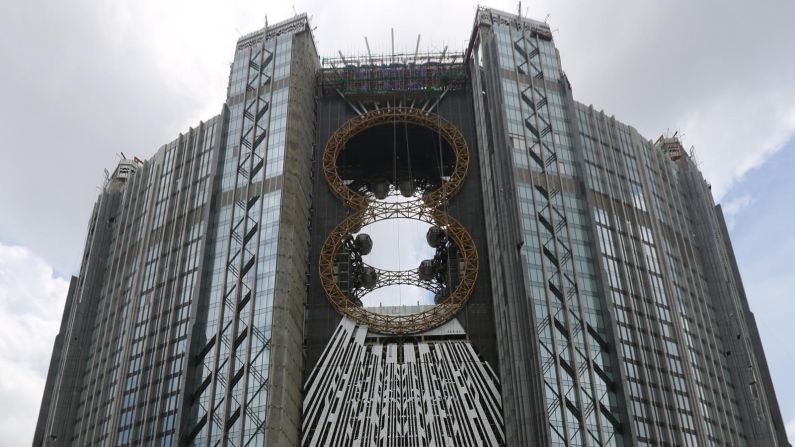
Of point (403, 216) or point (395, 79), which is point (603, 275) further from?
point (395, 79)

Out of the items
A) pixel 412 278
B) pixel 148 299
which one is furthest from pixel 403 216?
pixel 148 299

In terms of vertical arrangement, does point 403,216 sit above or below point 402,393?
above

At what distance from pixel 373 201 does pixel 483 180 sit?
16568 mm

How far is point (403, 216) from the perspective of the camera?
11825cm

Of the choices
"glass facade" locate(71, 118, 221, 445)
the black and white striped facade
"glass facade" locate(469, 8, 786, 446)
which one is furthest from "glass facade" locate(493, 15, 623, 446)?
"glass facade" locate(71, 118, 221, 445)

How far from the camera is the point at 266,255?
10331cm

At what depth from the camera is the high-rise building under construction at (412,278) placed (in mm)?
96312

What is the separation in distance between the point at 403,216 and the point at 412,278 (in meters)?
12.5

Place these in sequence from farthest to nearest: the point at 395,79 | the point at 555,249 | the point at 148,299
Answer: the point at 395,79
the point at 148,299
the point at 555,249

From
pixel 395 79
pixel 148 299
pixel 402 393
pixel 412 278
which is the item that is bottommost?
pixel 402 393

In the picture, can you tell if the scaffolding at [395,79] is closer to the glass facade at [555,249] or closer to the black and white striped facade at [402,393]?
the glass facade at [555,249]

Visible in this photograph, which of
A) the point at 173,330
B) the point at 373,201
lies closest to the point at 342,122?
the point at 373,201

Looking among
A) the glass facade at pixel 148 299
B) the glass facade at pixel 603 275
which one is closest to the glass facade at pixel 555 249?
the glass facade at pixel 603 275

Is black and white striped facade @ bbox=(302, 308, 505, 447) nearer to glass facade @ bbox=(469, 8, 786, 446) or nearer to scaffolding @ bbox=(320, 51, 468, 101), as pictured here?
glass facade @ bbox=(469, 8, 786, 446)
